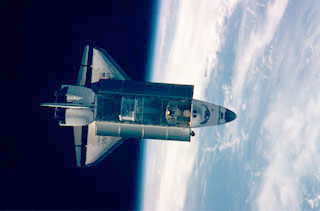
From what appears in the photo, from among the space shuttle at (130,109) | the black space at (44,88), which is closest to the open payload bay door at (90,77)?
the space shuttle at (130,109)

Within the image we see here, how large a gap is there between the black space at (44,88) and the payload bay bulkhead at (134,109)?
396cm

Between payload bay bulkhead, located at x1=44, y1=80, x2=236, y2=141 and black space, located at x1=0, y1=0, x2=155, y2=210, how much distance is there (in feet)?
13.0

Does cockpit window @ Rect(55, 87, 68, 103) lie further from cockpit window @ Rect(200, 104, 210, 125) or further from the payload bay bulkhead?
cockpit window @ Rect(200, 104, 210, 125)

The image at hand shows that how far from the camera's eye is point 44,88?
13.9 m

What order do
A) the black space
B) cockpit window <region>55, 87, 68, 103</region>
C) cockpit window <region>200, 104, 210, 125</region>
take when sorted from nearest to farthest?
cockpit window <region>55, 87, 68, 103</region>, cockpit window <region>200, 104, 210, 125</region>, the black space

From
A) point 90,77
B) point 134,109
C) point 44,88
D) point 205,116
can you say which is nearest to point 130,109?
point 134,109

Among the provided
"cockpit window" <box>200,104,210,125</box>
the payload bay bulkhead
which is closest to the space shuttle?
the payload bay bulkhead

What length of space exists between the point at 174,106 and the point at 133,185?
20.2 meters

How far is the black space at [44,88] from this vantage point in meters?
13.1

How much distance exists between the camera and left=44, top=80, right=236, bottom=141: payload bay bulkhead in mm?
8695

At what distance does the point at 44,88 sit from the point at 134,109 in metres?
9.15

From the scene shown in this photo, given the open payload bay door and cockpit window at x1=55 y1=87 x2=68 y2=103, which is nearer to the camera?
cockpit window at x1=55 y1=87 x2=68 y2=103

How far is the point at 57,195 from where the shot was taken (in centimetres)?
1612

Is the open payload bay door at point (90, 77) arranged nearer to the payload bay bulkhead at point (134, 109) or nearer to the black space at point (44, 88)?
the payload bay bulkhead at point (134, 109)
